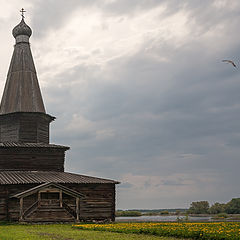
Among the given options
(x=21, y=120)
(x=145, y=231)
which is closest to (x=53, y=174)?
(x=21, y=120)

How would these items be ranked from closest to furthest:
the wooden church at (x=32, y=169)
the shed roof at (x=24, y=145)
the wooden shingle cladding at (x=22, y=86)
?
the wooden church at (x=32, y=169)
the shed roof at (x=24, y=145)
the wooden shingle cladding at (x=22, y=86)

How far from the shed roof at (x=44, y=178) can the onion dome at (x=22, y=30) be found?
14426mm

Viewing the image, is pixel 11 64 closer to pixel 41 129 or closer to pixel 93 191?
pixel 41 129

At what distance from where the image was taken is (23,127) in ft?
125

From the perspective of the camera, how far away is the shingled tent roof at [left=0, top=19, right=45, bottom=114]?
128ft

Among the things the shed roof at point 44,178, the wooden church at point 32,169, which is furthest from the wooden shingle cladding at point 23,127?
the shed roof at point 44,178

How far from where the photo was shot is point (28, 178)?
1359 inches

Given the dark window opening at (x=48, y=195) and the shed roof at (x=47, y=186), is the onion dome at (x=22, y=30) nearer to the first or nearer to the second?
the dark window opening at (x=48, y=195)

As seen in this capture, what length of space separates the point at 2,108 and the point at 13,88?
2.23 m

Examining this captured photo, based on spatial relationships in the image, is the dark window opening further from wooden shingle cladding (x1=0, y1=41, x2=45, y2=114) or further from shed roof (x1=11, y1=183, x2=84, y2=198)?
wooden shingle cladding (x1=0, y1=41, x2=45, y2=114)

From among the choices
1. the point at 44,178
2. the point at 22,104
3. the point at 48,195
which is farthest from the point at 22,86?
the point at 48,195

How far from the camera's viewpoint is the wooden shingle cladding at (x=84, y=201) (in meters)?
33.4

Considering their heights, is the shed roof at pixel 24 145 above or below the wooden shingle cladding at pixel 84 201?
above

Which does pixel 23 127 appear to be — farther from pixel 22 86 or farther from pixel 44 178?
pixel 44 178
